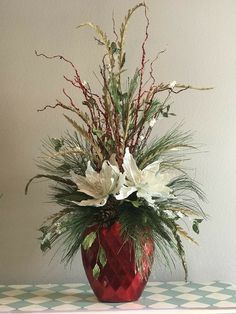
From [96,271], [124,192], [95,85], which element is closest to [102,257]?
[96,271]

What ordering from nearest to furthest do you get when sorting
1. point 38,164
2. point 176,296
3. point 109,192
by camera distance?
point 109,192 → point 176,296 → point 38,164

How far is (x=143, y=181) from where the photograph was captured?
3.81ft

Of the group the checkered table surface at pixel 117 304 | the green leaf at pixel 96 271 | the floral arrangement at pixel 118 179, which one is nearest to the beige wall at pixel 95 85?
the checkered table surface at pixel 117 304

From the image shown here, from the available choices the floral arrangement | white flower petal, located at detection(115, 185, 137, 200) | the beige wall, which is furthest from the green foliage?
the beige wall

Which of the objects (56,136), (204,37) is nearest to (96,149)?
(56,136)

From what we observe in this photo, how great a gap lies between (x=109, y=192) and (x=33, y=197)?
393mm

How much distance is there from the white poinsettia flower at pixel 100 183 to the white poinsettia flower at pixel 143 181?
0.7 inches

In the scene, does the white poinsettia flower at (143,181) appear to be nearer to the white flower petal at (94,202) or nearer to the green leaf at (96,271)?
the white flower petal at (94,202)

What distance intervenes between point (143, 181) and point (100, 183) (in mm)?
93

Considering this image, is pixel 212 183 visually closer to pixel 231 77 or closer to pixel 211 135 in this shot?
pixel 211 135

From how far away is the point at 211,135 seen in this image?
152 cm

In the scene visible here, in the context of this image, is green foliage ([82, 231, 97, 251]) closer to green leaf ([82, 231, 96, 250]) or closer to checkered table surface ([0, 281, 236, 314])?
green leaf ([82, 231, 96, 250])

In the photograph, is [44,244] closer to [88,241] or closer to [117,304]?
[88,241]

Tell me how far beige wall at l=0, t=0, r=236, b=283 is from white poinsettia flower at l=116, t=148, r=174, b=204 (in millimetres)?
363
